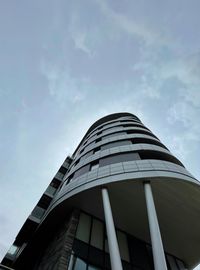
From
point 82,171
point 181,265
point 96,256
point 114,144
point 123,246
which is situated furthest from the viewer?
point 114,144

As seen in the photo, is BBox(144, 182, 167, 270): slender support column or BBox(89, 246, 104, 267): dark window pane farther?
BBox(89, 246, 104, 267): dark window pane

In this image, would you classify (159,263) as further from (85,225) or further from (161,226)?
(161,226)

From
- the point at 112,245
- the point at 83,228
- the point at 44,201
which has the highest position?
the point at 44,201

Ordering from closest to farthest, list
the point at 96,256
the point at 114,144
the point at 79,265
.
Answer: the point at 79,265 < the point at 96,256 < the point at 114,144

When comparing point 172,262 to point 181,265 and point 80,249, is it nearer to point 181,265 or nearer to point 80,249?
point 181,265

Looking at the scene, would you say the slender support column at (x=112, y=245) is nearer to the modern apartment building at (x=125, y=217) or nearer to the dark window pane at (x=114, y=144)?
the modern apartment building at (x=125, y=217)

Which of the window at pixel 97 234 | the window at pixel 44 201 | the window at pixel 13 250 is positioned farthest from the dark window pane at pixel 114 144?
the window at pixel 13 250

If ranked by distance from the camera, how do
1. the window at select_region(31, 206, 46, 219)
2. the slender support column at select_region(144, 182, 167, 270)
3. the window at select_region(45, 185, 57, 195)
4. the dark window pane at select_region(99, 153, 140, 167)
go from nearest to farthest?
the slender support column at select_region(144, 182, 167, 270) < the dark window pane at select_region(99, 153, 140, 167) < the window at select_region(31, 206, 46, 219) < the window at select_region(45, 185, 57, 195)

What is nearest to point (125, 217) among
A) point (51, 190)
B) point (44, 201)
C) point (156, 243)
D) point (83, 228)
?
point (83, 228)

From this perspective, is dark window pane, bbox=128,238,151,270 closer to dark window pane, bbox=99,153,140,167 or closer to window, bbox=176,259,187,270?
window, bbox=176,259,187,270

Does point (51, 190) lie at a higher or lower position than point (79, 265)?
higher

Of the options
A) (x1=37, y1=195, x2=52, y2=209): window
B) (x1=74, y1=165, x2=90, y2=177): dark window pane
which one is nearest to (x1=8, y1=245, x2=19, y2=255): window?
(x1=37, y1=195, x2=52, y2=209): window

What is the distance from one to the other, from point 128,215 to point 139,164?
10.2ft

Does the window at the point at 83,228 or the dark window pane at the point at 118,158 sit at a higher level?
→ the dark window pane at the point at 118,158
